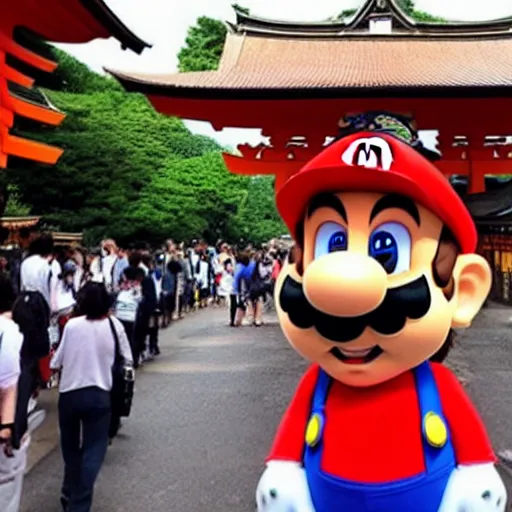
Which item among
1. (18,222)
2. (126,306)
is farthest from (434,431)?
(18,222)

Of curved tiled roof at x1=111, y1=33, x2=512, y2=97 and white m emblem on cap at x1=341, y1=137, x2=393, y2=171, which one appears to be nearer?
white m emblem on cap at x1=341, y1=137, x2=393, y2=171

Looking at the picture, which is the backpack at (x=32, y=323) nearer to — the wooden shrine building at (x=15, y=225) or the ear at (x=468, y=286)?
the ear at (x=468, y=286)

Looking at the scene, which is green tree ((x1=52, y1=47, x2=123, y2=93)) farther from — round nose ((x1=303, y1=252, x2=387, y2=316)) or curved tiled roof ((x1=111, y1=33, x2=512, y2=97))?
round nose ((x1=303, y1=252, x2=387, y2=316))

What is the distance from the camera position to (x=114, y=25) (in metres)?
6.30

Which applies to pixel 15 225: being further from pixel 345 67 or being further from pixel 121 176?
pixel 345 67

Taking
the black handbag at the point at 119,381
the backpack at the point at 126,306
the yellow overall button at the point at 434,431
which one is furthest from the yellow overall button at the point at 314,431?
the backpack at the point at 126,306

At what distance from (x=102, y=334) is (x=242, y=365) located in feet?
18.5

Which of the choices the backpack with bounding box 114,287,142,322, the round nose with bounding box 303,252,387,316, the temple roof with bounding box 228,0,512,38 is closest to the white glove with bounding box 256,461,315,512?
the round nose with bounding box 303,252,387,316

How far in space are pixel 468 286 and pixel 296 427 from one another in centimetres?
83

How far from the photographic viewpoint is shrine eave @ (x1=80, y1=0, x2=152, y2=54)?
585 centimetres

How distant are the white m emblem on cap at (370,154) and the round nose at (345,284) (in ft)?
1.19

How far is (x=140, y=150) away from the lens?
74.2 ft

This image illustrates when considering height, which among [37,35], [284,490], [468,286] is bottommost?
[284,490]

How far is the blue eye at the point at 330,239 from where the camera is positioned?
2779mm
